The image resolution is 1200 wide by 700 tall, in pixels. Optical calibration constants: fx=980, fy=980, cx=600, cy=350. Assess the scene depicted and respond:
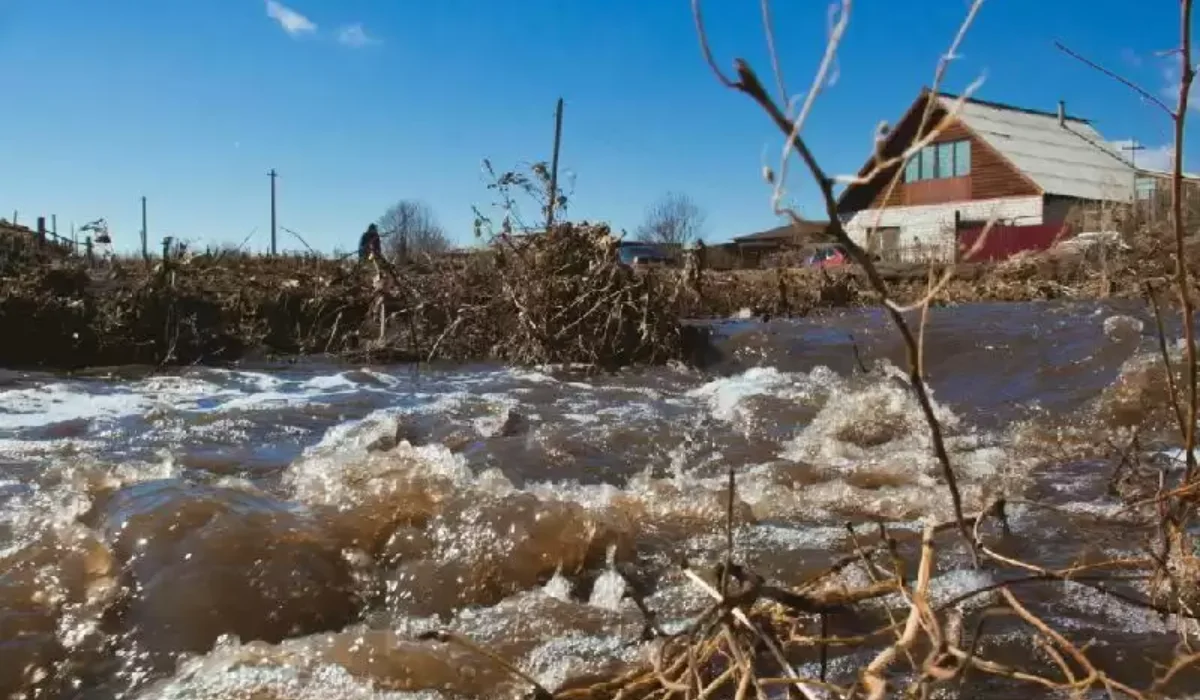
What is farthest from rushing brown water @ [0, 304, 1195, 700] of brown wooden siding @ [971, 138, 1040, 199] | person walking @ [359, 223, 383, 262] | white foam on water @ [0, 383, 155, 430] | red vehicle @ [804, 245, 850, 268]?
brown wooden siding @ [971, 138, 1040, 199]

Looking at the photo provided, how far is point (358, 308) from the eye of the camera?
44.9 feet

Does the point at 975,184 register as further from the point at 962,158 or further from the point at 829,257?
the point at 829,257

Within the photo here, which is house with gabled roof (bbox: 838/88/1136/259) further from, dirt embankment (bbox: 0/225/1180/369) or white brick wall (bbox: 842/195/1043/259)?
dirt embankment (bbox: 0/225/1180/369)

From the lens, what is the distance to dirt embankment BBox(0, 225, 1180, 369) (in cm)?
1154

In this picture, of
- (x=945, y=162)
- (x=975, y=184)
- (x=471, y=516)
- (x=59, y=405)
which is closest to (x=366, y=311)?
(x=59, y=405)

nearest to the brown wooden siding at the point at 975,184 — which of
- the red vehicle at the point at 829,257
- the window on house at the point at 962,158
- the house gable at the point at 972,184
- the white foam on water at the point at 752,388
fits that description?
the house gable at the point at 972,184

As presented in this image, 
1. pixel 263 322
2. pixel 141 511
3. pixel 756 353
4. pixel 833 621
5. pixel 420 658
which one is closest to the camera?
pixel 420 658

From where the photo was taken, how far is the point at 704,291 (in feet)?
54.3

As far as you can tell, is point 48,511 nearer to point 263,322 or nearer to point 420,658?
point 420,658

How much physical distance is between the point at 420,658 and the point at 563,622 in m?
0.56

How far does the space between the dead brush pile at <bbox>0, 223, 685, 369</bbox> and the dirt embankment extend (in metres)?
0.02

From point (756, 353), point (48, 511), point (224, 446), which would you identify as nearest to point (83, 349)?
point (224, 446)

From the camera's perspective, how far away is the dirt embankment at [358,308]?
37.9ft

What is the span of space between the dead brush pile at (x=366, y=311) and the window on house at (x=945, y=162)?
27.7 meters
